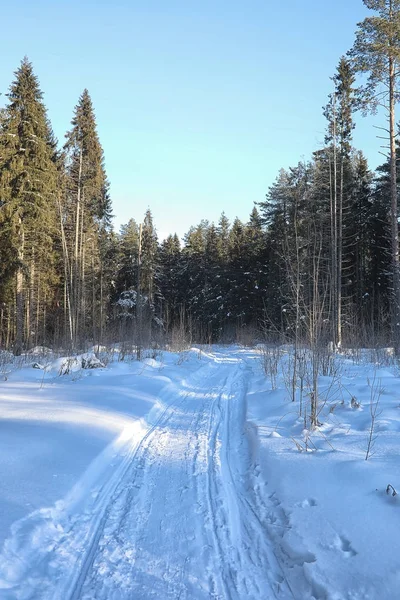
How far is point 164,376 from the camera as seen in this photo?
35.5 feet

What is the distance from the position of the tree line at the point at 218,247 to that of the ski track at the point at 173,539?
2.63m

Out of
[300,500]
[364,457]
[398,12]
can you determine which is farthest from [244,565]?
[398,12]

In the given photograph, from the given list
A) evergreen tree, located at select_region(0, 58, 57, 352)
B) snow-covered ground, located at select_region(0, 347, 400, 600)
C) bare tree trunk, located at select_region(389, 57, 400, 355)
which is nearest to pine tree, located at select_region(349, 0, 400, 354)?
bare tree trunk, located at select_region(389, 57, 400, 355)

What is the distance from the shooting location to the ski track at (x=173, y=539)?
2.36m

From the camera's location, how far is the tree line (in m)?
13.6

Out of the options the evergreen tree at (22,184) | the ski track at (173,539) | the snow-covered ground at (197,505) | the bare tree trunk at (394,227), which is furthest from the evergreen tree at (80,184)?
the ski track at (173,539)

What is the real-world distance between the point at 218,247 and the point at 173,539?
40.9 meters

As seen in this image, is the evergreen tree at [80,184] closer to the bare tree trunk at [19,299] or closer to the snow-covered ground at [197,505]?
the bare tree trunk at [19,299]

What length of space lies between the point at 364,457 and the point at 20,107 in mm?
22211

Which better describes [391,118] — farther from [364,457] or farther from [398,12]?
[364,457]

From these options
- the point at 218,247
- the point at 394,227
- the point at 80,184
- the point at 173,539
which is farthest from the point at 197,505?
the point at 218,247

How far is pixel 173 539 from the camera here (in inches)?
114

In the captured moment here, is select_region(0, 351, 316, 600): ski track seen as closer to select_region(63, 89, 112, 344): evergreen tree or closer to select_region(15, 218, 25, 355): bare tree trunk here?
select_region(15, 218, 25, 355): bare tree trunk

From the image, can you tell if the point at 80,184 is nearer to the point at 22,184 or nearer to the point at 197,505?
the point at 22,184
